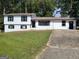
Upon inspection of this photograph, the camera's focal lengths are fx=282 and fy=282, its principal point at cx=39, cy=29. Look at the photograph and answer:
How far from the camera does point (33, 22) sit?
202ft

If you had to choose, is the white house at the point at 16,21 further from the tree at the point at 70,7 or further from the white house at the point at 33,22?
the tree at the point at 70,7

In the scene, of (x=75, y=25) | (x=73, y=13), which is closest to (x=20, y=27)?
(x=75, y=25)

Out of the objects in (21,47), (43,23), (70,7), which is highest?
(70,7)

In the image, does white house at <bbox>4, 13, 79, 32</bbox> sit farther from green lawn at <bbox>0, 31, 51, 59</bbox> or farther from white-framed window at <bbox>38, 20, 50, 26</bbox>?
green lawn at <bbox>0, 31, 51, 59</bbox>

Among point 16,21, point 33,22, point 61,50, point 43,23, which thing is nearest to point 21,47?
point 61,50

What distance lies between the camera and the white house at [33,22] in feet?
199

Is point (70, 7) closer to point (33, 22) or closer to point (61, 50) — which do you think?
point (33, 22)

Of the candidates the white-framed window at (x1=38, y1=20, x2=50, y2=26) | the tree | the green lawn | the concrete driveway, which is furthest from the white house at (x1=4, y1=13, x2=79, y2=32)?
the concrete driveway

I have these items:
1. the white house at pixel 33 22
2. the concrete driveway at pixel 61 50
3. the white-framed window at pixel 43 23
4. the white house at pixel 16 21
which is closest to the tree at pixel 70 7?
the white house at pixel 33 22

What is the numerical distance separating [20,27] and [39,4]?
1434 centimetres

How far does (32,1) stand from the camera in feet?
236

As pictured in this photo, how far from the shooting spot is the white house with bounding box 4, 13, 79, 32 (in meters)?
60.5

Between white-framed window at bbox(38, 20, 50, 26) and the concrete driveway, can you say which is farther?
white-framed window at bbox(38, 20, 50, 26)

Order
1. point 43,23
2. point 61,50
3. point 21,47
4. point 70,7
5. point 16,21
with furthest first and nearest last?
point 70,7 < point 16,21 < point 43,23 < point 21,47 < point 61,50
